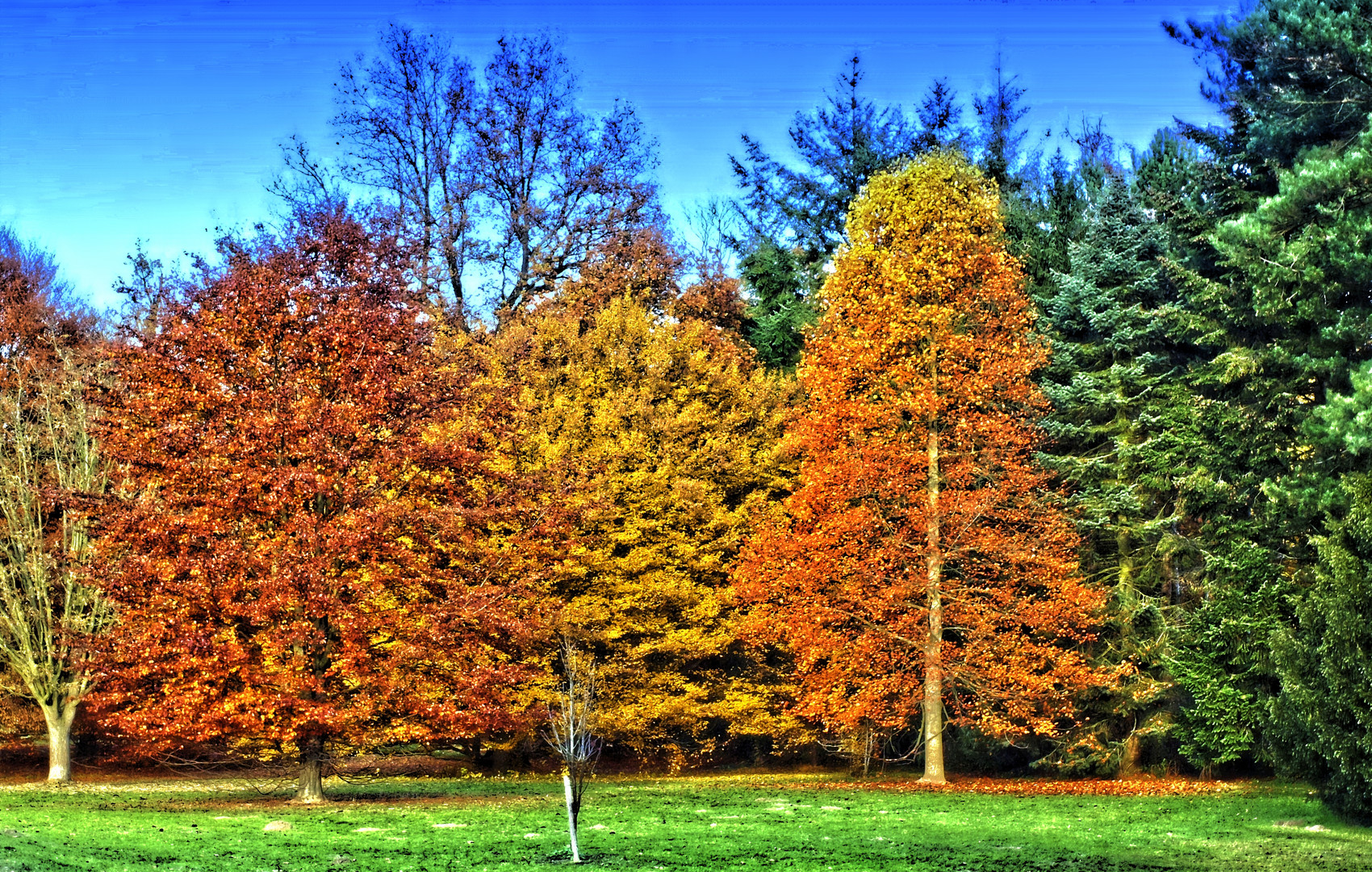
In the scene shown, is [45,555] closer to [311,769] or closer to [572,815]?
[311,769]

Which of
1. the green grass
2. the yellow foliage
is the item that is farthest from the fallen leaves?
the yellow foliage

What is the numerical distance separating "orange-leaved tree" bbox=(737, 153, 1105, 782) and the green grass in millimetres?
3630

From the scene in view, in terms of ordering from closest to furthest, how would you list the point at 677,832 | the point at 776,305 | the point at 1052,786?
→ the point at 677,832, the point at 1052,786, the point at 776,305

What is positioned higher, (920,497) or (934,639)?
(920,497)

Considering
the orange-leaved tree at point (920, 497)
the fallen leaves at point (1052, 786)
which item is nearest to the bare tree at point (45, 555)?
the orange-leaved tree at point (920, 497)

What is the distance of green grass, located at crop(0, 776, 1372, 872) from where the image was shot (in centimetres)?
1510

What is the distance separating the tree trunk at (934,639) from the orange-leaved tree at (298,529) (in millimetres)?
10692

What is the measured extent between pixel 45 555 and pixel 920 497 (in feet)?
76.3

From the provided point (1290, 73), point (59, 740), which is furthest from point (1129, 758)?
point (59, 740)

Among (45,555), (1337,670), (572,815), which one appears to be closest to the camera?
(572,815)

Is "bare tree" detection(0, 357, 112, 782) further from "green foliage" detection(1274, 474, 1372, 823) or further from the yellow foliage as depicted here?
"green foliage" detection(1274, 474, 1372, 823)

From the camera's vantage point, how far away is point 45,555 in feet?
107

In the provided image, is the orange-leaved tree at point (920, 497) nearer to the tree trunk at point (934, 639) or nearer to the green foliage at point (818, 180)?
the tree trunk at point (934, 639)

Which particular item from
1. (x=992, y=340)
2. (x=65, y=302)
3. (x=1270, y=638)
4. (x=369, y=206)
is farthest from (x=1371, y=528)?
(x=65, y=302)
